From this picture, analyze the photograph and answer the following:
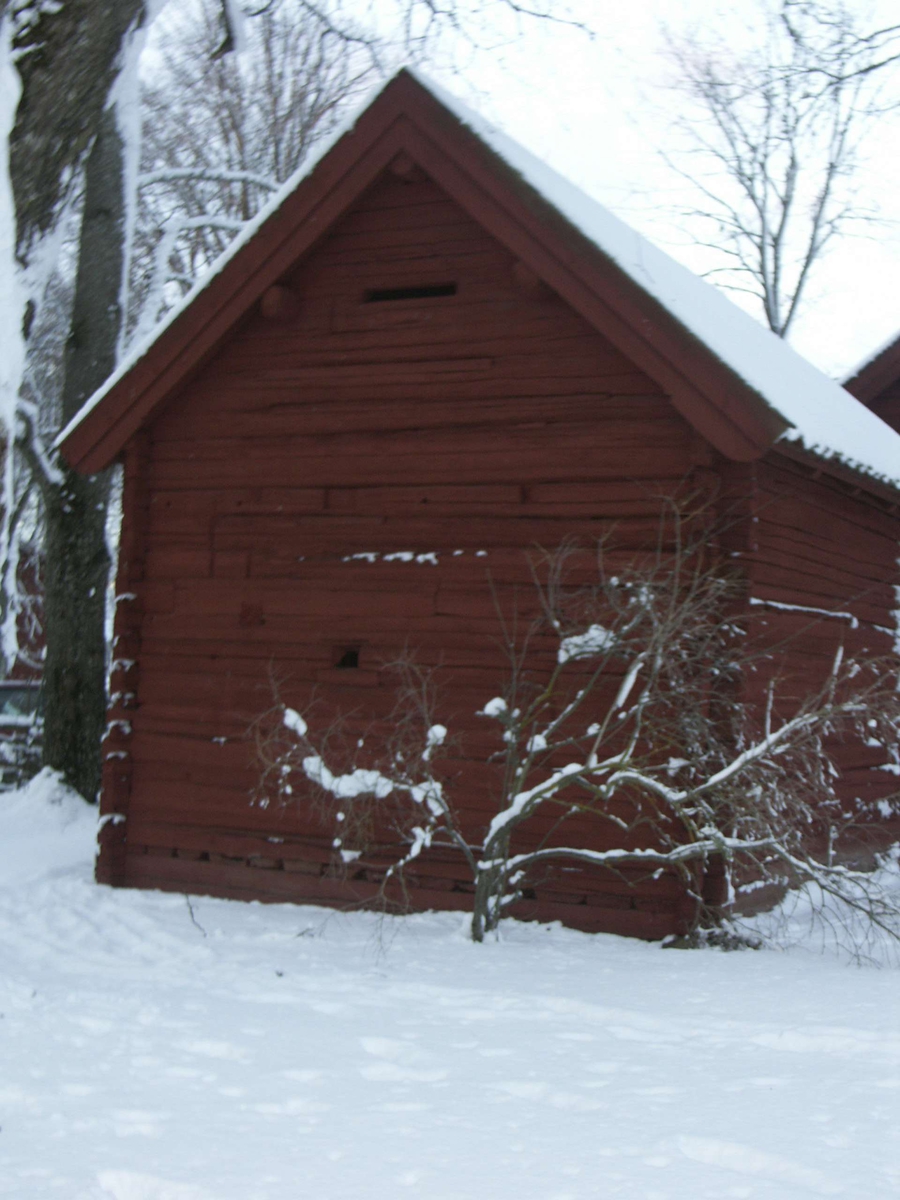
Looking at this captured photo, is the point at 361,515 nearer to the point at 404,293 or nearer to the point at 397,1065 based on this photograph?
the point at 404,293

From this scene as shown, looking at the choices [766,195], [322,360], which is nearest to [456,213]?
[322,360]

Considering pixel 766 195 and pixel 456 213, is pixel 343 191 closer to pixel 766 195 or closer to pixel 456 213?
pixel 456 213

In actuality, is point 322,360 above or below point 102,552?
above

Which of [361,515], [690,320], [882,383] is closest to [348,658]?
[361,515]

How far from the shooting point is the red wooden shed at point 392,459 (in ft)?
27.1

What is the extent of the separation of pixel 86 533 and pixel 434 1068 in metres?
8.94

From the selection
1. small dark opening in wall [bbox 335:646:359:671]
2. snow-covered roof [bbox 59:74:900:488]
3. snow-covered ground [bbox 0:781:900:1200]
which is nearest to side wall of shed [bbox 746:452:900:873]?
snow-covered roof [bbox 59:74:900:488]

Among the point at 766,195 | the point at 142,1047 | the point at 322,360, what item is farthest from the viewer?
the point at 766,195

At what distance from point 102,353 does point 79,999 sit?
27.7ft

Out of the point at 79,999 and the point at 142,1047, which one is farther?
the point at 79,999

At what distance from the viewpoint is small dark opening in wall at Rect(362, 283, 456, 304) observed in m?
9.23

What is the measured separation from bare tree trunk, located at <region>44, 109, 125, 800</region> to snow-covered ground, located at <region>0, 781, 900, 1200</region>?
4.55 metres

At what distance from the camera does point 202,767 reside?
9.54 m

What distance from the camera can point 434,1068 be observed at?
16.5 ft
